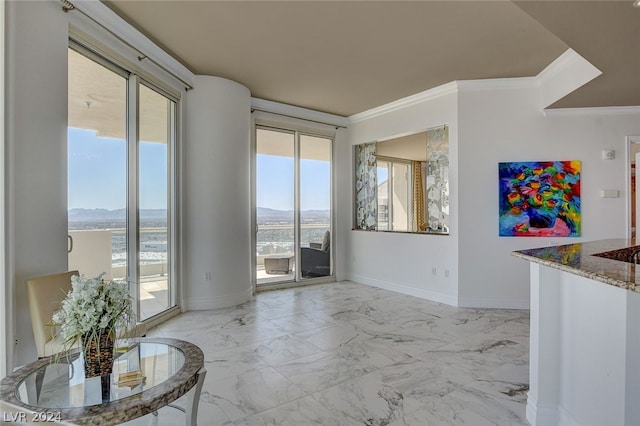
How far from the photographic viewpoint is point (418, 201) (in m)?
6.39

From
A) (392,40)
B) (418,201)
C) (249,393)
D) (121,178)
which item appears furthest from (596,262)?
(418,201)

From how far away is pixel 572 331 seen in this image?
188cm

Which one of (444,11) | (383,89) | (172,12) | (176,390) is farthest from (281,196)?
(176,390)

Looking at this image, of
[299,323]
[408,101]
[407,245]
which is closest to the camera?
[299,323]

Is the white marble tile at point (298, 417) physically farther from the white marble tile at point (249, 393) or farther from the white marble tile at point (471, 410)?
the white marble tile at point (471, 410)

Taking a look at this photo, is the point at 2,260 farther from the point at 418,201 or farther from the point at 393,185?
the point at 418,201

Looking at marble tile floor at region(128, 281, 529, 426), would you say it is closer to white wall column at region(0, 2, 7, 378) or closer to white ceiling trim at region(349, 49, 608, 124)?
white wall column at region(0, 2, 7, 378)

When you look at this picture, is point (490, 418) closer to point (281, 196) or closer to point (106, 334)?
point (106, 334)

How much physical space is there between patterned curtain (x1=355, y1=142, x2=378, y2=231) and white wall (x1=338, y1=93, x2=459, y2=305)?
14 centimetres

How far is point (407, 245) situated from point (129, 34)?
14.4 feet

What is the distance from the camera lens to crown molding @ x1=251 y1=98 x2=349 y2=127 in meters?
5.34

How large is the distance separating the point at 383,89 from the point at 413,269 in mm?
2691

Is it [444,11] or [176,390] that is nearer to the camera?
[176,390]

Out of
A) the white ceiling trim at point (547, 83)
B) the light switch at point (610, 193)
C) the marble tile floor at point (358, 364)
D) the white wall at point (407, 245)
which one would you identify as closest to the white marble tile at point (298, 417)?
the marble tile floor at point (358, 364)
